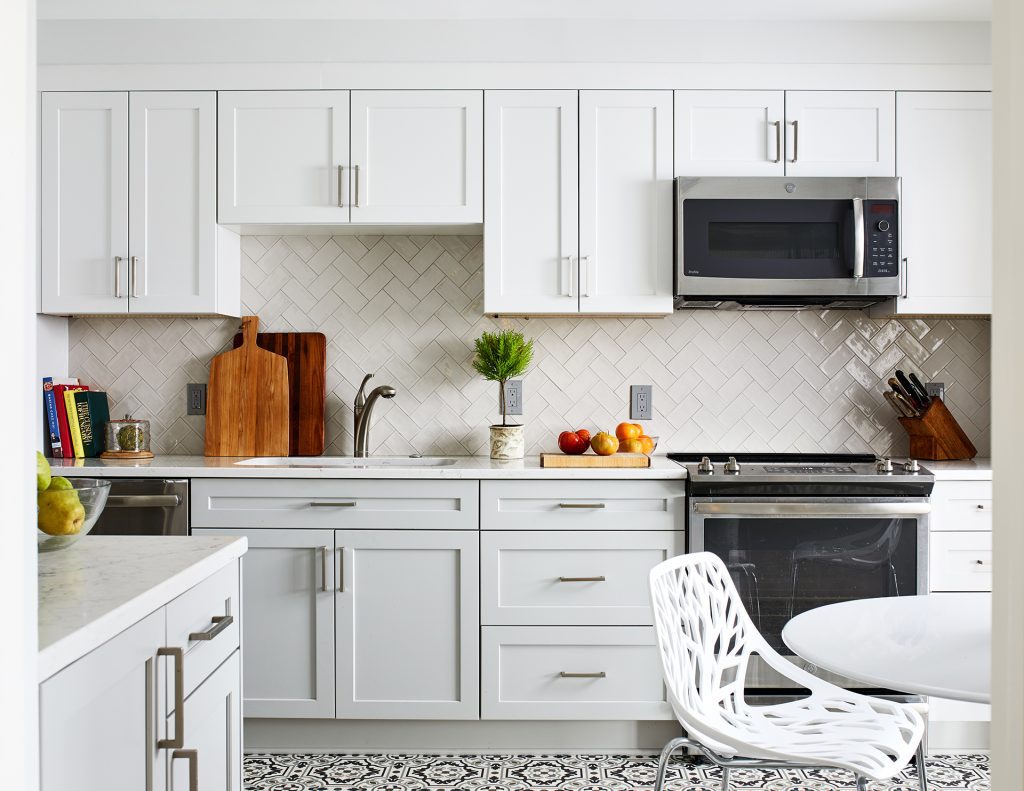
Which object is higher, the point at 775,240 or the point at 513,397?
the point at 775,240

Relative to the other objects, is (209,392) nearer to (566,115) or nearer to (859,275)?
(566,115)

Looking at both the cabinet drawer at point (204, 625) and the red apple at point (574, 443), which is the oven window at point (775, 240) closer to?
the red apple at point (574, 443)

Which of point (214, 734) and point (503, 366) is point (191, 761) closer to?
point (214, 734)

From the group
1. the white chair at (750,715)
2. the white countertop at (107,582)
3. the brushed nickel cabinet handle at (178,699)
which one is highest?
the white countertop at (107,582)

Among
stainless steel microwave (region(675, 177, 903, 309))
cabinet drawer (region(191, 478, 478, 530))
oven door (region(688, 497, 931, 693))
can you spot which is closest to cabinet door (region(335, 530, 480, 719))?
cabinet drawer (region(191, 478, 478, 530))

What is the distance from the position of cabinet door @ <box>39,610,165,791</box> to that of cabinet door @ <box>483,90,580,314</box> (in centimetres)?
189

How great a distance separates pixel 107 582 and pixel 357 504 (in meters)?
1.48

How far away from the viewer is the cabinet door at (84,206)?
2914mm

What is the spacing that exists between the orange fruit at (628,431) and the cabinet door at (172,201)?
1497 millimetres

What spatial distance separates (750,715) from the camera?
1.89 m

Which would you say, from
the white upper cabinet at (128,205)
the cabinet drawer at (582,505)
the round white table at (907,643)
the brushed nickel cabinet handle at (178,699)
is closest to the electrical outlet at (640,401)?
the cabinet drawer at (582,505)

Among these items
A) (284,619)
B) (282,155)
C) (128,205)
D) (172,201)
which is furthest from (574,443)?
(128,205)

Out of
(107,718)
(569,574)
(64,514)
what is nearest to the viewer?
(107,718)

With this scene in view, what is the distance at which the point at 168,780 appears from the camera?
123cm
